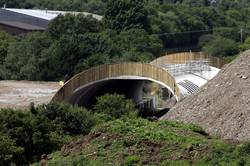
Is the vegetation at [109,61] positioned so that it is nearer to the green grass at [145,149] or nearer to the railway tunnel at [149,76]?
the green grass at [145,149]

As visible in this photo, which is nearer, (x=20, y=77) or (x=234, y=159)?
(x=234, y=159)

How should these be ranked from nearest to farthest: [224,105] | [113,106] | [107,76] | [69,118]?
[224,105] < [69,118] < [113,106] < [107,76]

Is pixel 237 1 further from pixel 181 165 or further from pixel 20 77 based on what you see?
pixel 181 165

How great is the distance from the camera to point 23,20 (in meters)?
117

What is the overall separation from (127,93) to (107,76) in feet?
35.7

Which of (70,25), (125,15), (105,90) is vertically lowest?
(105,90)

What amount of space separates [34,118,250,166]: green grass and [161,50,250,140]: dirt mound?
762 centimetres

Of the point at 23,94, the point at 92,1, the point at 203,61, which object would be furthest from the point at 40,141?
the point at 92,1

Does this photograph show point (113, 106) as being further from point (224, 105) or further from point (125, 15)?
point (125, 15)

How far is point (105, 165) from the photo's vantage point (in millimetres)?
22234

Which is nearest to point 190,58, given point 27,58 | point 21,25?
point 27,58

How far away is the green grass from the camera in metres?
21.7

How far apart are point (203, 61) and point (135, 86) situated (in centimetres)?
963

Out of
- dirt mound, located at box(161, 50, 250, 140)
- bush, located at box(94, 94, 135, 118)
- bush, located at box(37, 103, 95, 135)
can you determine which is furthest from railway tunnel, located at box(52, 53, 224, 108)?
bush, located at box(37, 103, 95, 135)
